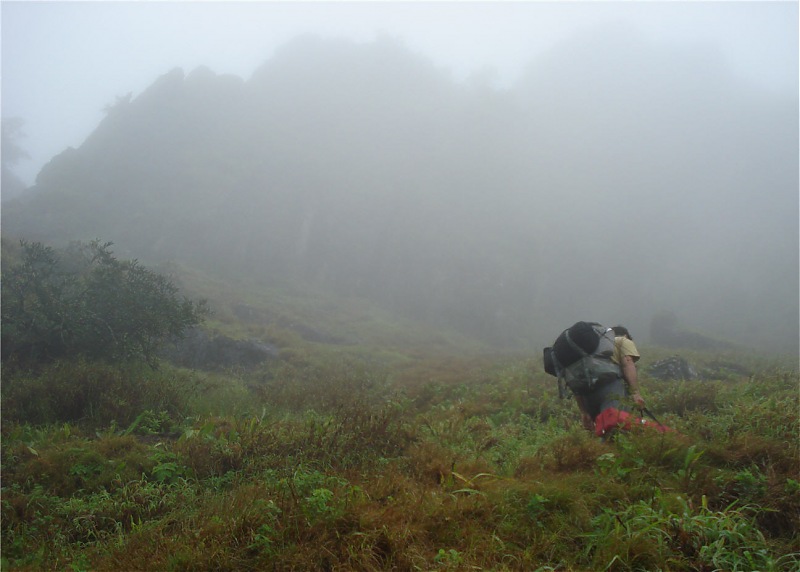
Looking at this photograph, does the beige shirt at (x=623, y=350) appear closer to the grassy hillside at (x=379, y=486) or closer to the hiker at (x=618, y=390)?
the hiker at (x=618, y=390)

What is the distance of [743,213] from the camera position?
58.7 m

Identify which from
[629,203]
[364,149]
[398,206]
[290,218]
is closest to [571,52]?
[629,203]

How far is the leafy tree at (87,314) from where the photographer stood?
8.37m

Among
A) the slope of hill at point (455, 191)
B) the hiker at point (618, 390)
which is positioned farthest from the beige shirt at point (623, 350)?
the slope of hill at point (455, 191)

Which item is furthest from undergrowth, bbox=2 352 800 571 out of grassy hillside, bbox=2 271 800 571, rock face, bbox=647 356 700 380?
rock face, bbox=647 356 700 380

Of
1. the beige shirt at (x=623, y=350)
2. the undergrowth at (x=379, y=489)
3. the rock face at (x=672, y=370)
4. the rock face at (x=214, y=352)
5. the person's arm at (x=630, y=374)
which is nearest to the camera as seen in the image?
the undergrowth at (x=379, y=489)

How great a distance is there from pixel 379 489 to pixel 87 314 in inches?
329

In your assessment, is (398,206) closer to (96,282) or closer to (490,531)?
(96,282)

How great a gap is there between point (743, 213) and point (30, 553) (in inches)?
2957

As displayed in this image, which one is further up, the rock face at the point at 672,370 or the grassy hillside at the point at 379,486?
the grassy hillside at the point at 379,486

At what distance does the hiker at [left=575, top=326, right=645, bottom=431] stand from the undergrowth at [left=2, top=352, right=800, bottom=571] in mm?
451

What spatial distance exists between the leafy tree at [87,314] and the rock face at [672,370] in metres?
11.5

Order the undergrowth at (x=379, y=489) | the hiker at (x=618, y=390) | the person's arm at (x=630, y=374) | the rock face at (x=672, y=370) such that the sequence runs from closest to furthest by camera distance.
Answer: the undergrowth at (x=379, y=489) → the hiker at (x=618, y=390) → the person's arm at (x=630, y=374) → the rock face at (x=672, y=370)

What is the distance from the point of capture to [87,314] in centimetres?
893
